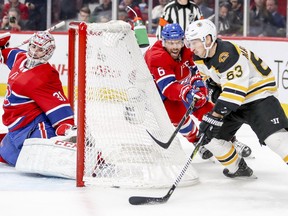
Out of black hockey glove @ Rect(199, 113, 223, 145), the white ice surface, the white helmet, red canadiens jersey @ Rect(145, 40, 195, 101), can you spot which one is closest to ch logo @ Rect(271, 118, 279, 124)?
black hockey glove @ Rect(199, 113, 223, 145)

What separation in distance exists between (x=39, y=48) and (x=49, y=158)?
67cm

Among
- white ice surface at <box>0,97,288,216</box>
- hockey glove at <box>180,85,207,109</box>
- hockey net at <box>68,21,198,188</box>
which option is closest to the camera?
white ice surface at <box>0,97,288,216</box>

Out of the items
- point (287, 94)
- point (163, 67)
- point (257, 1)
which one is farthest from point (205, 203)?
point (257, 1)

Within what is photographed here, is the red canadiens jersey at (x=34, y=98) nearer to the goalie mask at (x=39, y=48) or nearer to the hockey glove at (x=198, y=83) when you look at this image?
the goalie mask at (x=39, y=48)

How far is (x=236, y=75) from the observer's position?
4336 mm

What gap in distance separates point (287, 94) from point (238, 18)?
4.80 ft

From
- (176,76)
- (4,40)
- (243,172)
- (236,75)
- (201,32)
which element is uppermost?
(201,32)

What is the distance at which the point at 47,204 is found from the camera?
162 inches

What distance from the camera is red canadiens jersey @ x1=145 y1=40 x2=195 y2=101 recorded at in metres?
5.36

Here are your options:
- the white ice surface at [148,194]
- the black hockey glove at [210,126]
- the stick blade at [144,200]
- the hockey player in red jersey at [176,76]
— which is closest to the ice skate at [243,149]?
the hockey player in red jersey at [176,76]

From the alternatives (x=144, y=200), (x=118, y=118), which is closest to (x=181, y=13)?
(x=118, y=118)

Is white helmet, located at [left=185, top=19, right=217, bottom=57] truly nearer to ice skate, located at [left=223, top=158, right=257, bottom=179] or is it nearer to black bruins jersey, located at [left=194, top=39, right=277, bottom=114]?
black bruins jersey, located at [left=194, top=39, right=277, bottom=114]

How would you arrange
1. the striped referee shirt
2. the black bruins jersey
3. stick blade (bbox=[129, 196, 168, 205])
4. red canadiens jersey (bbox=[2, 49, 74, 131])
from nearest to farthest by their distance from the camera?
stick blade (bbox=[129, 196, 168, 205])
the black bruins jersey
red canadiens jersey (bbox=[2, 49, 74, 131])
the striped referee shirt

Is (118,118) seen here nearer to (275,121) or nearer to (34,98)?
(34,98)
